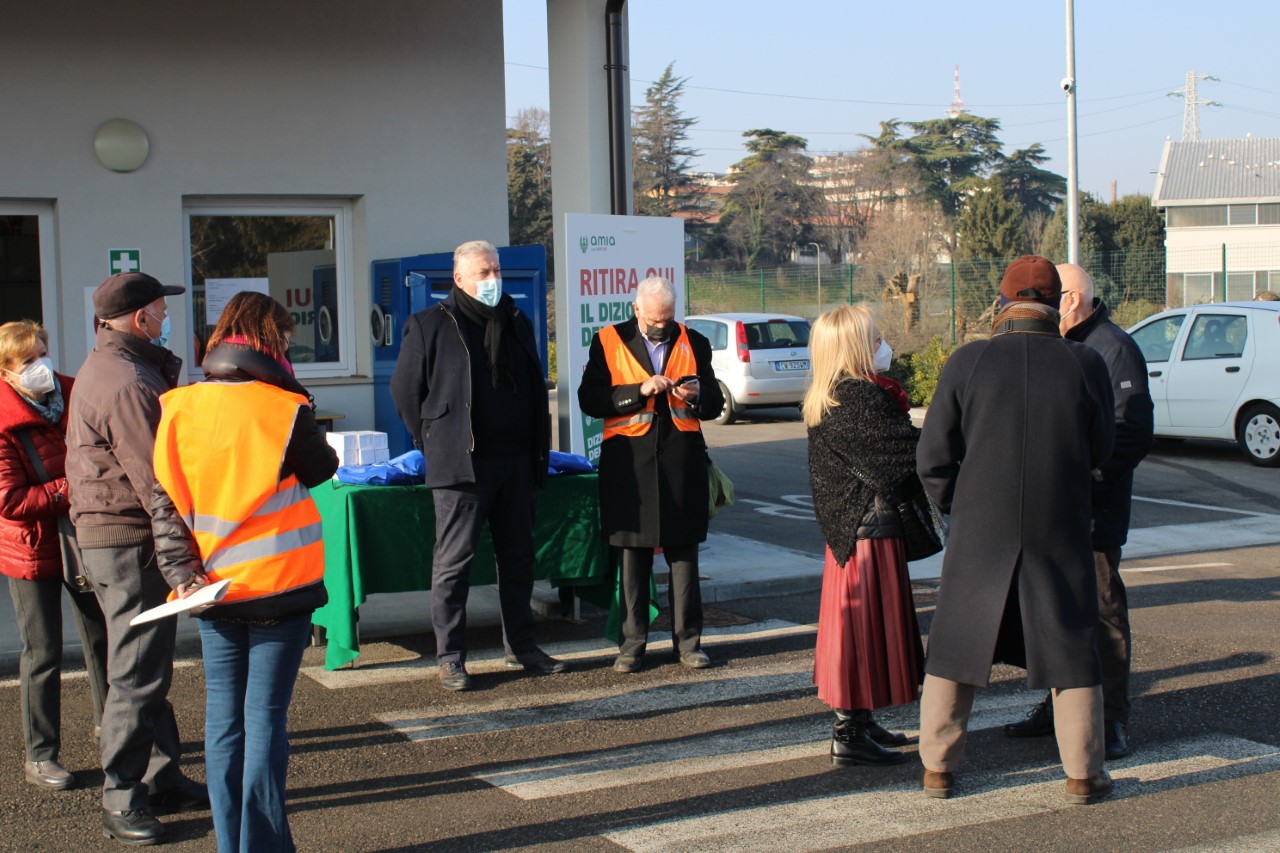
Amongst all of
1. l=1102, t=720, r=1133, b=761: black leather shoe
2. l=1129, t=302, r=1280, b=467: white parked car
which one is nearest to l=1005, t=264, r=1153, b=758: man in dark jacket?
l=1102, t=720, r=1133, b=761: black leather shoe

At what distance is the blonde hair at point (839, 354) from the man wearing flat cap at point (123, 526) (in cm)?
242

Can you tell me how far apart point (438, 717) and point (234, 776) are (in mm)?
2120

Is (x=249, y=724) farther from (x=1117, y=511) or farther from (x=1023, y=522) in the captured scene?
(x=1117, y=511)

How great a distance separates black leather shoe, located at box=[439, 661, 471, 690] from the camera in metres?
6.52

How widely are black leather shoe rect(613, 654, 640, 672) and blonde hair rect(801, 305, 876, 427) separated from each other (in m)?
1.99

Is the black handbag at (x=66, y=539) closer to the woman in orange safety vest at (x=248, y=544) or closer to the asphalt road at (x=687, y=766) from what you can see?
the asphalt road at (x=687, y=766)

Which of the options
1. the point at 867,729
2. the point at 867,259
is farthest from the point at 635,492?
the point at 867,259

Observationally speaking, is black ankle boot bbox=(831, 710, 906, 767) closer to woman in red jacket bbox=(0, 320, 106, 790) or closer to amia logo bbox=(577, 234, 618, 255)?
woman in red jacket bbox=(0, 320, 106, 790)

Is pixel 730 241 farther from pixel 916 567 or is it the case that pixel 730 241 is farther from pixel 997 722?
pixel 997 722

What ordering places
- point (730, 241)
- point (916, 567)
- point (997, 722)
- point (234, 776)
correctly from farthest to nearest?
point (730, 241), point (916, 567), point (997, 722), point (234, 776)

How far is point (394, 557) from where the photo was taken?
22.4 feet

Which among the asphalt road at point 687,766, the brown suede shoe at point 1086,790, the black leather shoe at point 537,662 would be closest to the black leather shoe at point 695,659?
the asphalt road at point 687,766

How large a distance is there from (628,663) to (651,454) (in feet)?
3.45

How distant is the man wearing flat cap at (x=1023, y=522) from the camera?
15.4 ft
